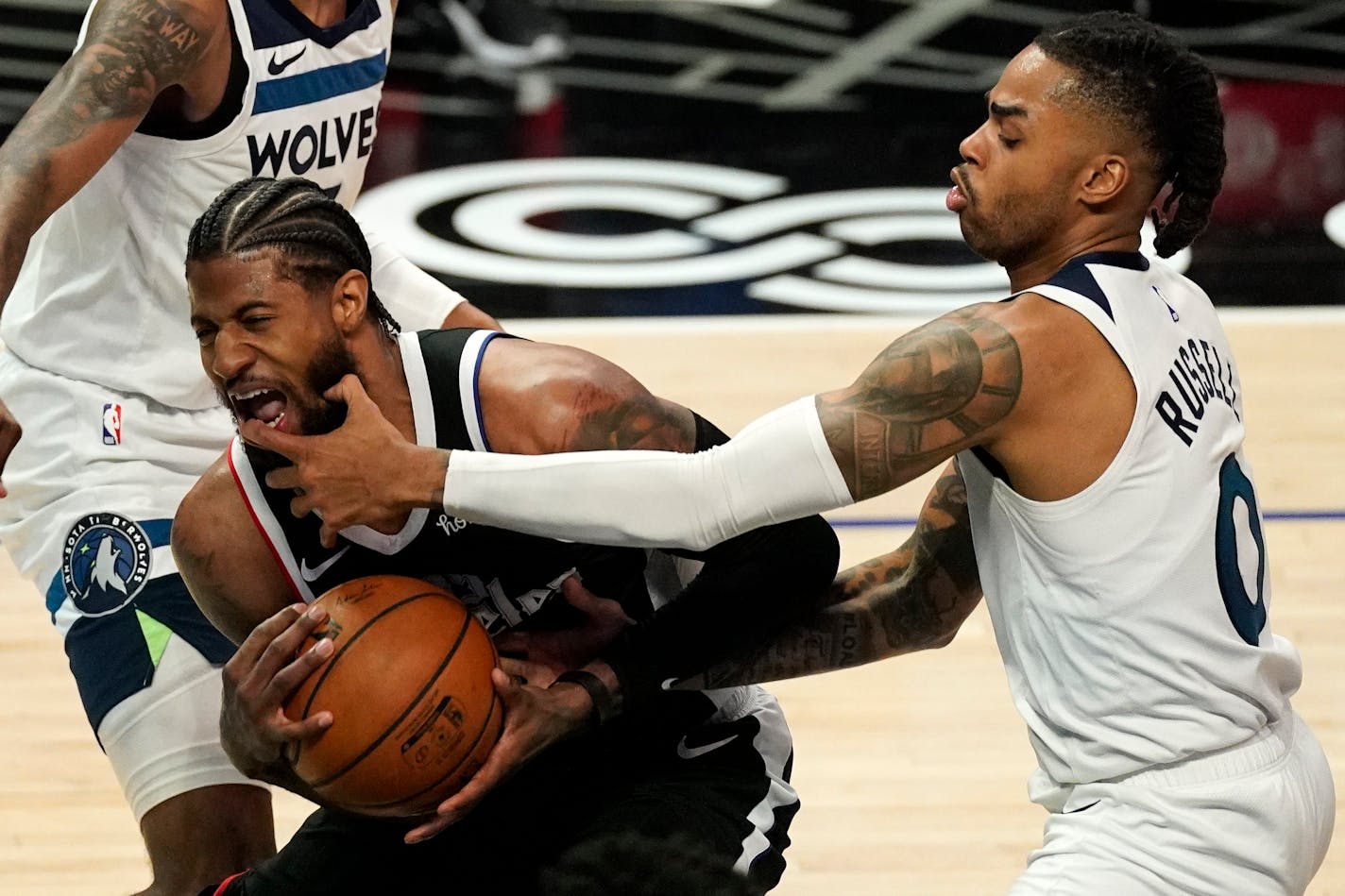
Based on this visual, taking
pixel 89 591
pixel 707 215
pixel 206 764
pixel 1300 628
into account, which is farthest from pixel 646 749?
pixel 707 215

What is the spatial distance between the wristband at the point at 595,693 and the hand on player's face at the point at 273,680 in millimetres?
461

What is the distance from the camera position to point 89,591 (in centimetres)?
382

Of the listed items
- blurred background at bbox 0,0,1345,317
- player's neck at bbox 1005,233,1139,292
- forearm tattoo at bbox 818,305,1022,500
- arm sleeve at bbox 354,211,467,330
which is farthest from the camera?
blurred background at bbox 0,0,1345,317

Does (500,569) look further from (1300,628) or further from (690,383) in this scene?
(690,383)

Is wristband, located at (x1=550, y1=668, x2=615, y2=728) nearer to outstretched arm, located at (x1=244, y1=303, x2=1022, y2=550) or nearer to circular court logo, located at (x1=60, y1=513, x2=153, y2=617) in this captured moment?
outstretched arm, located at (x1=244, y1=303, x2=1022, y2=550)

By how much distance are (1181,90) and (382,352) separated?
1.43 m

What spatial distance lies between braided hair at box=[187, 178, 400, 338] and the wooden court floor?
6.43 ft

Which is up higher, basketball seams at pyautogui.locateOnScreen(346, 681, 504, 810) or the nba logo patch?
the nba logo patch

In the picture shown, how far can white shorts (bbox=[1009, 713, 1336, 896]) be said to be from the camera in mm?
3018

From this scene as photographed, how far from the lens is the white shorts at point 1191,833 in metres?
3.02

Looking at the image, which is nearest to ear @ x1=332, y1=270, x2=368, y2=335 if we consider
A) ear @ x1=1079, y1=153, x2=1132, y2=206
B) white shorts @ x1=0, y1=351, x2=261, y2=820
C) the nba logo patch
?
white shorts @ x1=0, y1=351, x2=261, y2=820

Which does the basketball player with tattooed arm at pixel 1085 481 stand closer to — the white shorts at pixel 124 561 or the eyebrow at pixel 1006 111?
the eyebrow at pixel 1006 111

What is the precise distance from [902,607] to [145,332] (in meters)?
1.69

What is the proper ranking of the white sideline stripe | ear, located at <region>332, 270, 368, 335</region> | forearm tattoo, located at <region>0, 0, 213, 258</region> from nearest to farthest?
ear, located at <region>332, 270, 368, 335</region> → forearm tattoo, located at <region>0, 0, 213, 258</region> → the white sideline stripe
